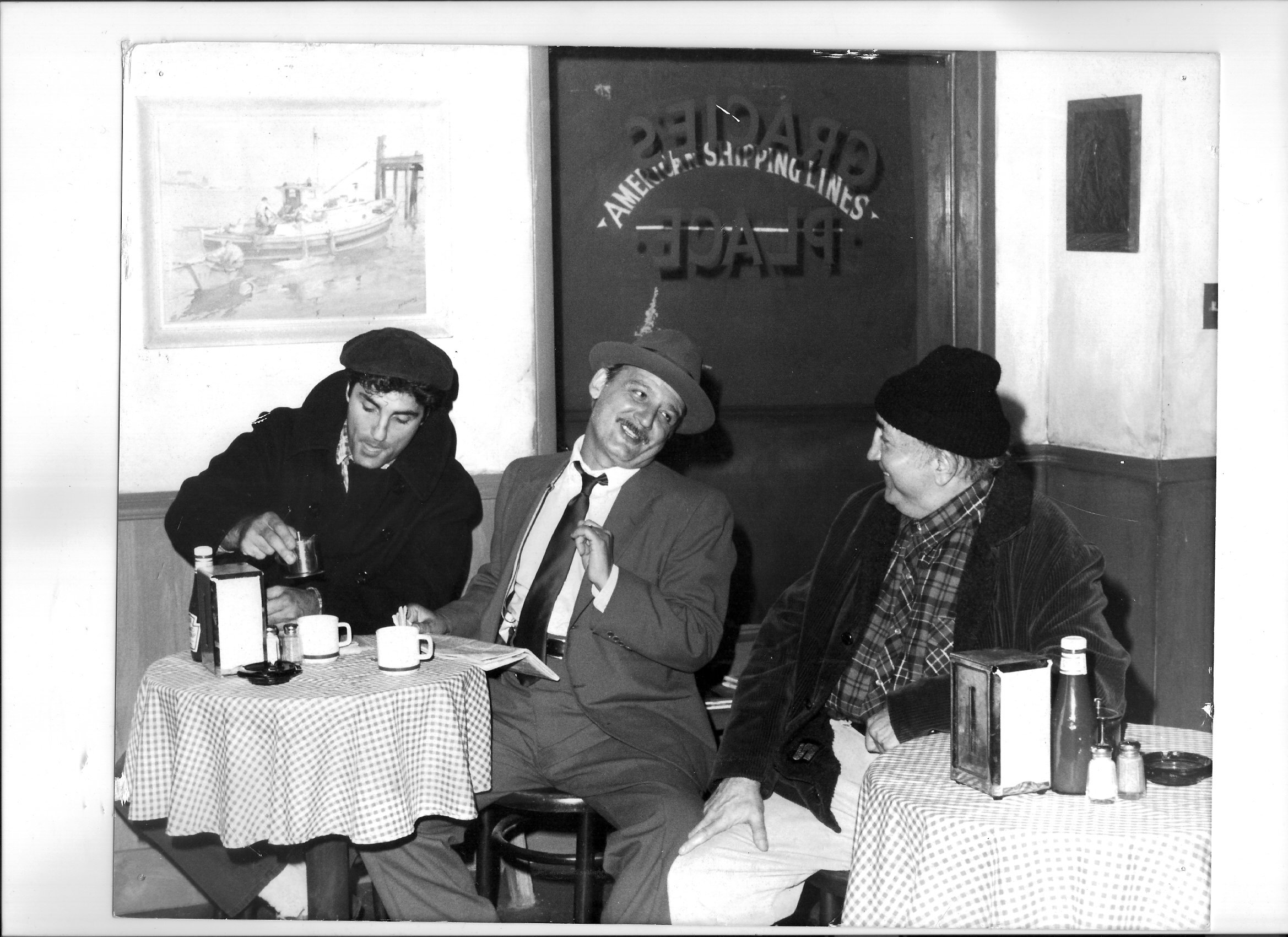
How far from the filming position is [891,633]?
2840mm

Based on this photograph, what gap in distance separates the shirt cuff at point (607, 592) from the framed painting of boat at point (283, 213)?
2.45 feet

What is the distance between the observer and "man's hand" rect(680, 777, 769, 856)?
2.73 metres

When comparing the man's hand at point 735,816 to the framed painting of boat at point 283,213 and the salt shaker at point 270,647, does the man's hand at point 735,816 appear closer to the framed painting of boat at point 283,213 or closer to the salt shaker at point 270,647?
the salt shaker at point 270,647

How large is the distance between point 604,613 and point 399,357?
0.71 m

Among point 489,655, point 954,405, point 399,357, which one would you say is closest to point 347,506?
point 399,357

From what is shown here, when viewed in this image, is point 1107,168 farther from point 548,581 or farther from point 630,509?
point 548,581

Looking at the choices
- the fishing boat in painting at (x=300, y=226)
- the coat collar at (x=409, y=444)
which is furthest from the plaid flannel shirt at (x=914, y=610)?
the fishing boat in painting at (x=300, y=226)

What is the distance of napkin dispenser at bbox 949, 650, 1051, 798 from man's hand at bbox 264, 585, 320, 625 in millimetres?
1411

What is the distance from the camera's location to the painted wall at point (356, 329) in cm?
278

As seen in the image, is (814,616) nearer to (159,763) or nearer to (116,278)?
(159,763)

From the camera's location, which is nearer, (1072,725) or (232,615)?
(1072,725)

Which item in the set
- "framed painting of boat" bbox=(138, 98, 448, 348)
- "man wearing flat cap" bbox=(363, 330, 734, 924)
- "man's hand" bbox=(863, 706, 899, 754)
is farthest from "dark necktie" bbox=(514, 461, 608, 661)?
"man's hand" bbox=(863, 706, 899, 754)

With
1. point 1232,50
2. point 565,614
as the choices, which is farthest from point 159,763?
point 1232,50

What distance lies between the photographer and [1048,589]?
8.86ft
